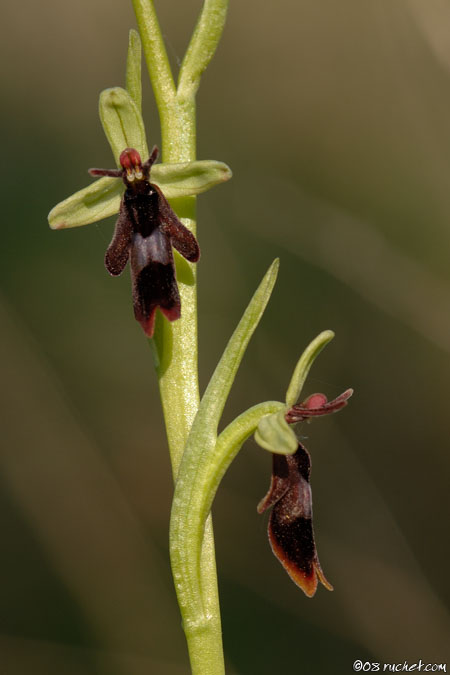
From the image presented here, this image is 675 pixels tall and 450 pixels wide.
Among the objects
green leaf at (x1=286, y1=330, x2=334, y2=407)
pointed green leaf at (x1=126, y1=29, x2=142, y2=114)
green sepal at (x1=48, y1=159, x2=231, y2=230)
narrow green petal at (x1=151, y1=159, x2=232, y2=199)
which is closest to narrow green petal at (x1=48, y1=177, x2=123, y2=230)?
green sepal at (x1=48, y1=159, x2=231, y2=230)

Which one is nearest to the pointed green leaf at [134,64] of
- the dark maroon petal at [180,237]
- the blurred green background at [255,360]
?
the dark maroon petal at [180,237]

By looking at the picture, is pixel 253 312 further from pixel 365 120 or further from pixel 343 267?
pixel 365 120

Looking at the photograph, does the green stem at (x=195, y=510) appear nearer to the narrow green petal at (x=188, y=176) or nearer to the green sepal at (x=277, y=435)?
the green sepal at (x=277, y=435)

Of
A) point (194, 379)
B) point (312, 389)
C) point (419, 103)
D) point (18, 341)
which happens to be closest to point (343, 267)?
point (312, 389)

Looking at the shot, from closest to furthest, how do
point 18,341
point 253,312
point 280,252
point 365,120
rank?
point 253,312 < point 18,341 < point 280,252 < point 365,120

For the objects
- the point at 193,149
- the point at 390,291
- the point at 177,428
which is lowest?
the point at 390,291

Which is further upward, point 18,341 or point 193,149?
point 193,149
